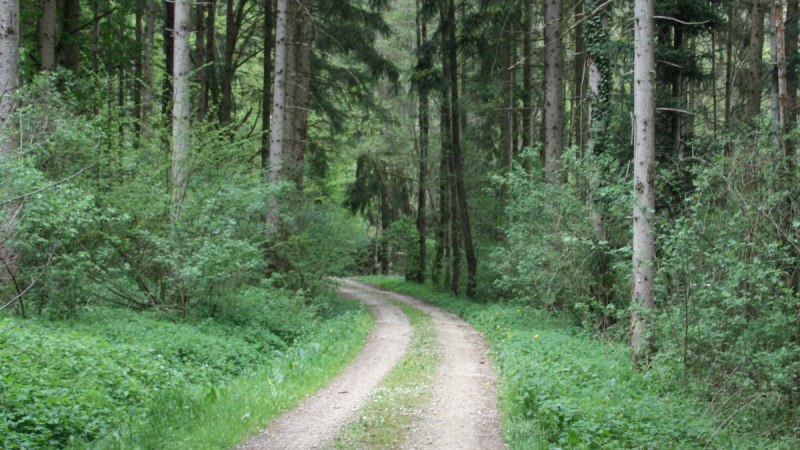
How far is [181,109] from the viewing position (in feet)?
43.7

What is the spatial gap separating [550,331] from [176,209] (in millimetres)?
7809

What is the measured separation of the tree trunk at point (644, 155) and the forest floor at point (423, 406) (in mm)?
2639

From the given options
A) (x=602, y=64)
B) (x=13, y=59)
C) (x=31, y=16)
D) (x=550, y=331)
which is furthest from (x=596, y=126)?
(x=31, y=16)

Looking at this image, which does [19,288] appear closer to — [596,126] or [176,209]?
[176,209]

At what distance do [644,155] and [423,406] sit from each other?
500 cm

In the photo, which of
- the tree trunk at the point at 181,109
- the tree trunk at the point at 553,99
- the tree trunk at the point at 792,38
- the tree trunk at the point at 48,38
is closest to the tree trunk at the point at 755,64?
the tree trunk at the point at 792,38

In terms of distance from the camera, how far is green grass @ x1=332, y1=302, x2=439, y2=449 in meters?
6.81

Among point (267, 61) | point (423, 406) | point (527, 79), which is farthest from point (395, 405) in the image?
point (527, 79)

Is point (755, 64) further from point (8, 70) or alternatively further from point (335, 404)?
point (8, 70)

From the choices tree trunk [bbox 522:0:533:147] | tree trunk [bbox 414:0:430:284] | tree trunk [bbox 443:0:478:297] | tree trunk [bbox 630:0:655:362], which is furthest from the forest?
tree trunk [bbox 414:0:430:284]

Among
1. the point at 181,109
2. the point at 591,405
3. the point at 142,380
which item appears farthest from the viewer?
the point at 181,109

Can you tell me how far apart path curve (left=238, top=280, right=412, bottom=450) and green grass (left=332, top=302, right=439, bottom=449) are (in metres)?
0.15

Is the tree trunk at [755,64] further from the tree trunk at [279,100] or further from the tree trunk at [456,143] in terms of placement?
the tree trunk at [279,100]

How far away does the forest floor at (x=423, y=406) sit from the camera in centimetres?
682
